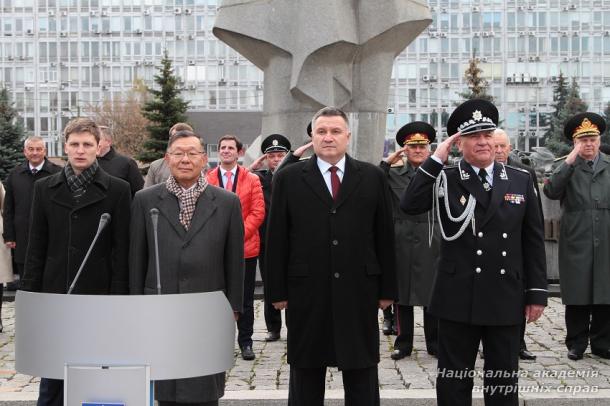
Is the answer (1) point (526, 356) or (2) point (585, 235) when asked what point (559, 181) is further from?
(1) point (526, 356)

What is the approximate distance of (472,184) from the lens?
17.1 ft

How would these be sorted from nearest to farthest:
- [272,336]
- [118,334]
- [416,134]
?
[118,334], [416,134], [272,336]

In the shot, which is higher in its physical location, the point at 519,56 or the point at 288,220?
the point at 519,56

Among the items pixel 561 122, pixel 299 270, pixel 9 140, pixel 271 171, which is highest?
pixel 561 122

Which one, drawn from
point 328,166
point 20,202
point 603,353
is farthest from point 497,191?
point 20,202

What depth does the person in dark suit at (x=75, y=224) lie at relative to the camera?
533cm

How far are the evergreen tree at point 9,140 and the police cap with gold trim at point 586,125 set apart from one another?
77.0ft

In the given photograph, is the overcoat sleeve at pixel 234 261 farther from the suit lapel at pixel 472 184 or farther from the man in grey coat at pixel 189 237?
the suit lapel at pixel 472 184

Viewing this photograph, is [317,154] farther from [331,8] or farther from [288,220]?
[331,8]

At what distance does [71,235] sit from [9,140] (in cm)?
2713

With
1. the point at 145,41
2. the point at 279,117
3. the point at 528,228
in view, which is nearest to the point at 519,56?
the point at 145,41

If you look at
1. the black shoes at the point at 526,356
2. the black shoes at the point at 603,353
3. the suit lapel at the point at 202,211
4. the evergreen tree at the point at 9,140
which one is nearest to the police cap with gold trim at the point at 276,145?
the black shoes at the point at 526,356

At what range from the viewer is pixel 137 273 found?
4.88m

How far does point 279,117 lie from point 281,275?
23.6 ft
